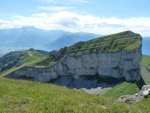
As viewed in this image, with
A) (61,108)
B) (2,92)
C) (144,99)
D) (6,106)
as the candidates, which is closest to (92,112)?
(61,108)

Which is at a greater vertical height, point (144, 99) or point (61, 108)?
point (61, 108)

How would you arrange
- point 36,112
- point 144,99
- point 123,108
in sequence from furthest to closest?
point 144,99
point 123,108
point 36,112

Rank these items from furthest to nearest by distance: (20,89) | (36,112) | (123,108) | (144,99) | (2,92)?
(144,99) → (20,89) → (2,92) → (123,108) → (36,112)

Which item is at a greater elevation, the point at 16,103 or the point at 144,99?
the point at 16,103

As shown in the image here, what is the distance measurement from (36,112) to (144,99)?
12.1 meters

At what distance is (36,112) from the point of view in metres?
22.3

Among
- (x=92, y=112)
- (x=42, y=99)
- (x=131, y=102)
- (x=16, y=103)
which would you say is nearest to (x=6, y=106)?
(x=16, y=103)

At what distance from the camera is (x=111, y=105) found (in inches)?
1037

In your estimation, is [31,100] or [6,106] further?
[31,100]

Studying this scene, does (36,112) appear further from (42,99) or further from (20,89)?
(20,89)

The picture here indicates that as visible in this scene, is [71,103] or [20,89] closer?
[71,103]

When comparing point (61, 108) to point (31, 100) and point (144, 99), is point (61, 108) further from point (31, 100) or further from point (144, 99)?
point (144, 99)

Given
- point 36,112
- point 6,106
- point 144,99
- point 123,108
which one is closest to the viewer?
point 36,112

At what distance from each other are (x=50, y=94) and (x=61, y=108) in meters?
5.13
